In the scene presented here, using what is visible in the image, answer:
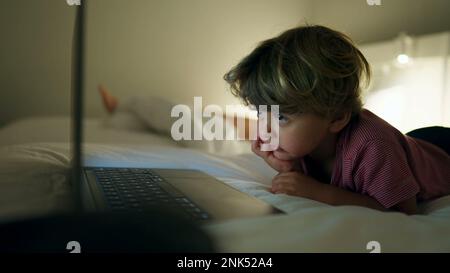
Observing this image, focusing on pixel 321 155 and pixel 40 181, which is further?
pixel 321 155

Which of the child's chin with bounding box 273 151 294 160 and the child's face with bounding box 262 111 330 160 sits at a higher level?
the child's face with bounding box 262 111 330 160

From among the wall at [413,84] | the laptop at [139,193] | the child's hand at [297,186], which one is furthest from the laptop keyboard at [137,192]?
the wall at [413,84]

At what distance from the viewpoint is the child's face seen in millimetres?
485

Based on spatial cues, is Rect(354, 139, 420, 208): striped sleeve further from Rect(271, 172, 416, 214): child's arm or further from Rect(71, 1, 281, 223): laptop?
Rect(71, 1, 281, 223): laptop

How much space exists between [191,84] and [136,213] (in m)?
0.17

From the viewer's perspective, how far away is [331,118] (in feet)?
1.65

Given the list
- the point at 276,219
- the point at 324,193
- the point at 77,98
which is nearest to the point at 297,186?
the point at 324,193

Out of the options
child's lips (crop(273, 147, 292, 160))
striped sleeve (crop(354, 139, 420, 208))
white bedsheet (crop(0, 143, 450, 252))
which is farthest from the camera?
child's lips (crop(273, 147, 292, 160))

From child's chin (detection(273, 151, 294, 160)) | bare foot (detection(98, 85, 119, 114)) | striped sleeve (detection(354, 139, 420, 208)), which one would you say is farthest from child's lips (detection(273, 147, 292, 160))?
bare foot (detection(98, 85, 119, 114))

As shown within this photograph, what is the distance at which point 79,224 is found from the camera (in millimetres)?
281

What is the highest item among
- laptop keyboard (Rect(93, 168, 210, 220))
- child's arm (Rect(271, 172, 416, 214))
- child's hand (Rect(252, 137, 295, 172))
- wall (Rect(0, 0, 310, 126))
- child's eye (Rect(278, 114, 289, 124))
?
wall (Rect(0, 0, 310, 126))

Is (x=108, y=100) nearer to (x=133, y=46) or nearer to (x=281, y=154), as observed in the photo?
(x=133, y=46)
